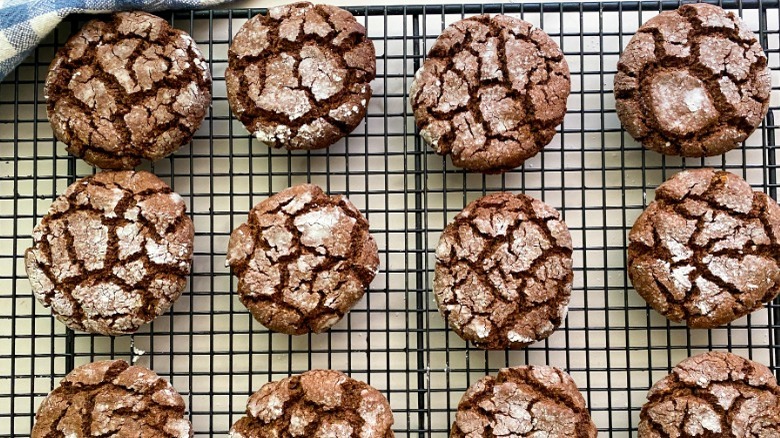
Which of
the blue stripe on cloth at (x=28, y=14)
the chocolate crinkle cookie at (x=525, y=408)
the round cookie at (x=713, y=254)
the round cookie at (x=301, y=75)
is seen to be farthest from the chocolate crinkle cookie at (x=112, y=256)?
the round cookie at (x=713, y=254)

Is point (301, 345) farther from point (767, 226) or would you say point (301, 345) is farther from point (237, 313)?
point (767, 226)

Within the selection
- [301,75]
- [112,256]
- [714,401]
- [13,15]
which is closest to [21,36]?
[13,15]

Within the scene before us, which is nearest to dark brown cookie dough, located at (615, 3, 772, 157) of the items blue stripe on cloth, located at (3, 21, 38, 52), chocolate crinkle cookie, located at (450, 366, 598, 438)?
chocolate crinkle cookie, located at (450, 366, 598, 438)

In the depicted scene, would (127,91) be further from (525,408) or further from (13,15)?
(525,408)

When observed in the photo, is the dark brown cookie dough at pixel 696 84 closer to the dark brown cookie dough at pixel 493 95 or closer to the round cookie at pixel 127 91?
the dark brown cookie dough at pixel 493 95

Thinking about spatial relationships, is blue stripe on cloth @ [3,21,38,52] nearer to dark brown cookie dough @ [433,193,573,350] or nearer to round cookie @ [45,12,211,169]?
round cookie @ [45,12,211,169]
